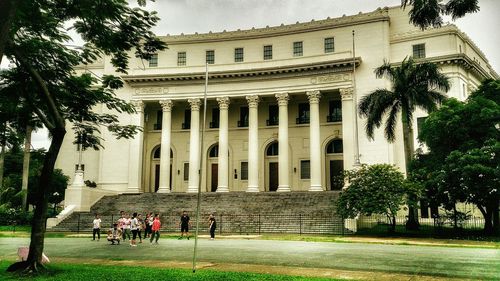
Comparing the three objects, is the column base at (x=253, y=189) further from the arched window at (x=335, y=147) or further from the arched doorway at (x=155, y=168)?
the arched doorway at (x=155, y=168)

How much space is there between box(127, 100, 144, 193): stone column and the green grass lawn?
3381 centimetres

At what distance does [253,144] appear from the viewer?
46.7 meters

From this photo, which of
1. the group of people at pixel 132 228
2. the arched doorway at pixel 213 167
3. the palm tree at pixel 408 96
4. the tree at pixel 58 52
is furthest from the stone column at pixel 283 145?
the tree at pixel 58 52

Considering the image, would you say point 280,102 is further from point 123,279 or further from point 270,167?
point 123,279

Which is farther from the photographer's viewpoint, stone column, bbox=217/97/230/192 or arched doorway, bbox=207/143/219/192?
arched doorway, bbox=207/143/219/192

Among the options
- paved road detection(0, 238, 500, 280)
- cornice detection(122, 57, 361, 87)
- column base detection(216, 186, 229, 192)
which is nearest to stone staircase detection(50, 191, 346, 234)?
column base detection(216, 186, 229, 192)

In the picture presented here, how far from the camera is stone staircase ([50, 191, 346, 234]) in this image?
32.8 metres

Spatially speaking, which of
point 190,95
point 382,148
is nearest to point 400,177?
point 382,148

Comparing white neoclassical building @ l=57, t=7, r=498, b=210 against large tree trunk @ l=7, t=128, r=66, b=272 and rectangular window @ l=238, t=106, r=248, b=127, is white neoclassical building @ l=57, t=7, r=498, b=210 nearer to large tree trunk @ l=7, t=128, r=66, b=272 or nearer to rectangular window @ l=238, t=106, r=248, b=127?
rectangular window @ l=238, t=106, r=248, b=127

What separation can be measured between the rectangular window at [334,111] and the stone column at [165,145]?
16.8 m

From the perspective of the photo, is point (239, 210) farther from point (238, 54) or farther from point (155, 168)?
point (238, 54)

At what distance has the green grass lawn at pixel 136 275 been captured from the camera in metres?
12.6

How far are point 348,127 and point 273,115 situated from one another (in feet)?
32.0

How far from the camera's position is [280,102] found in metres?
46.7
